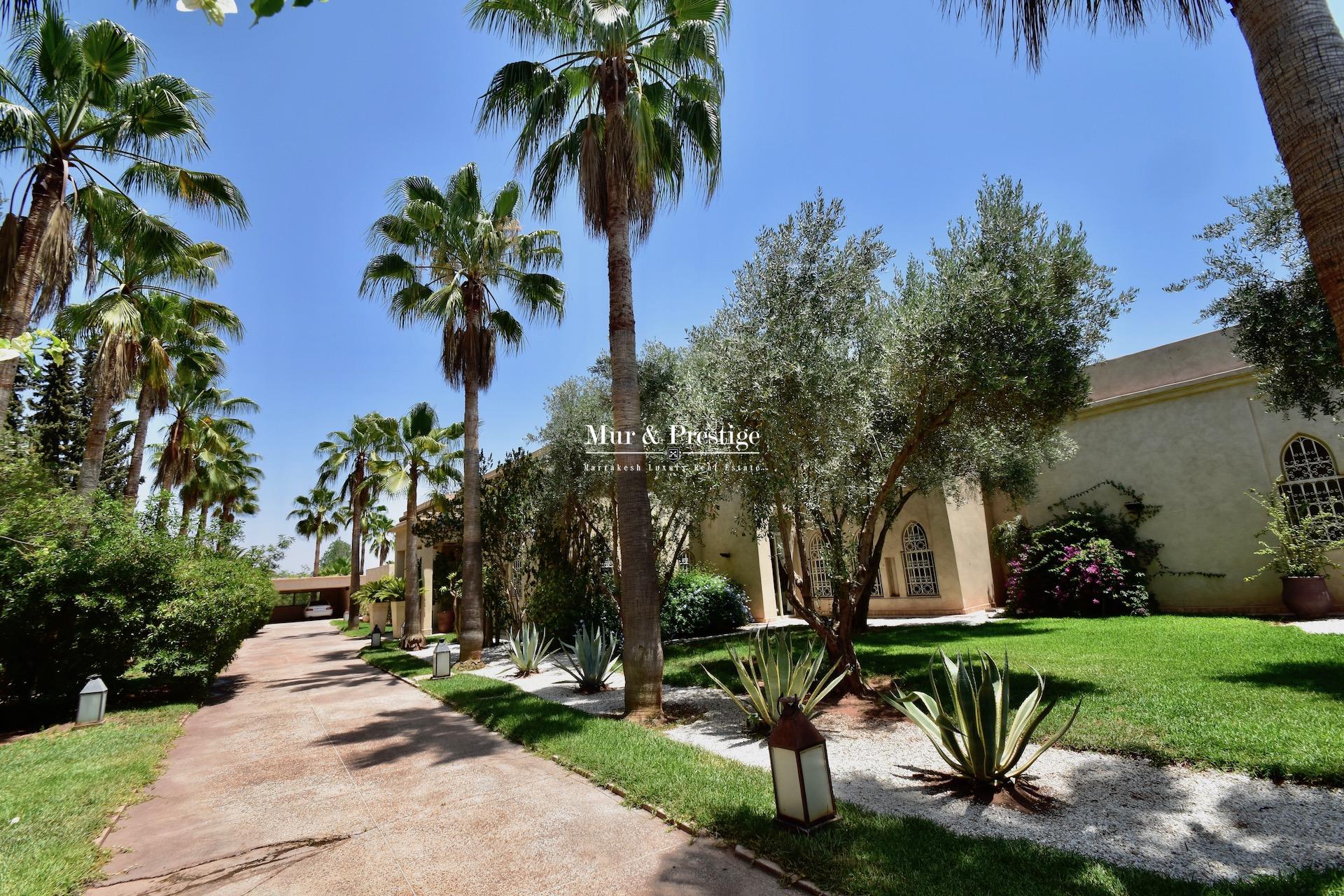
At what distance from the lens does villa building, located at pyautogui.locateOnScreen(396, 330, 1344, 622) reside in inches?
492

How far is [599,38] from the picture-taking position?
317 inches

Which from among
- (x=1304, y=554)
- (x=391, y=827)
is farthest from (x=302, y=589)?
(x=1304, y=554)

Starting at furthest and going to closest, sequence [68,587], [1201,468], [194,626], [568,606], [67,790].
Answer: [568,606], [1201,468], [194,626], [68,587], [67,790]

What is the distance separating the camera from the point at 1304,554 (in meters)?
11.6

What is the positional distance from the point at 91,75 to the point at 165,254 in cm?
322

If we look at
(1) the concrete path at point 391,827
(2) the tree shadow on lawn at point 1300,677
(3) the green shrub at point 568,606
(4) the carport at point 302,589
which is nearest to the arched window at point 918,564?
(3) the green shrub at point 568,606

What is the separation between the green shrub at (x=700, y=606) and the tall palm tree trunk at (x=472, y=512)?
4.79 meters

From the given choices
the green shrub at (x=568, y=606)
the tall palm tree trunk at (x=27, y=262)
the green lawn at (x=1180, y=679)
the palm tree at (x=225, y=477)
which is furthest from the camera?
the palm tree at (x=225, y=477)

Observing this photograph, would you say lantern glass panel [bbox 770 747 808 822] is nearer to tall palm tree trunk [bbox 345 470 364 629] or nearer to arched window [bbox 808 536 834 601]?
arched window [bbox 808 536 834 601]

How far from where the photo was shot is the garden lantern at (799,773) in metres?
3.85

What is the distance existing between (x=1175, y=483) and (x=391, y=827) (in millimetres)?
16999

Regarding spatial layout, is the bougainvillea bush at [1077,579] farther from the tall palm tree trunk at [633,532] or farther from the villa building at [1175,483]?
the tall palm tree trunk at [633,532]

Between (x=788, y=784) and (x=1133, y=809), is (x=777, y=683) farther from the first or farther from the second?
(x=1133, y=809)

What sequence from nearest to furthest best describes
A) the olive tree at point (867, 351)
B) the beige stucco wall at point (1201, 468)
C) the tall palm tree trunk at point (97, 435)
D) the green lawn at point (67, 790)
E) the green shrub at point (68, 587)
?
the green lawn at point (67, 790)
the olive tree at point (867, 351)
the green shrub at point (68, 587)
the tall palm tree trunk at point (97, 435)
the beige stucco wall at point (1201, 468)
